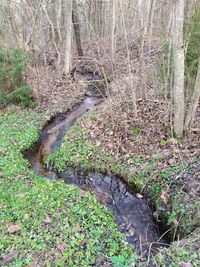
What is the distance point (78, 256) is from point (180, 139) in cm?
382

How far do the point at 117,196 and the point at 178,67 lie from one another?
340 cm

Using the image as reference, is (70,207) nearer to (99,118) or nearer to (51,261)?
(51,261)

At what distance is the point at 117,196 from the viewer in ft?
20.8

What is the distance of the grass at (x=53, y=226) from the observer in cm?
432

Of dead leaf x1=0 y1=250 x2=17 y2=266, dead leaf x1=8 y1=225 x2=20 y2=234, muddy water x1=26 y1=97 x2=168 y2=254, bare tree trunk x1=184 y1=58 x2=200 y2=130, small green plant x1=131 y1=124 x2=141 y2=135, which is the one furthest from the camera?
small green plant x1=131 y1=124 x2=141 y2=135

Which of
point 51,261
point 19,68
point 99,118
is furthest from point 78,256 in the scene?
point 19,68

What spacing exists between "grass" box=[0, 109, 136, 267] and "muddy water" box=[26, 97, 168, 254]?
329mm

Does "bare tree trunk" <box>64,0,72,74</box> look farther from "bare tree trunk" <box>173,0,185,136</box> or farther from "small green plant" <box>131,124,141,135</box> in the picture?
"bare tree trunk" <box>173,0,185,136</box>

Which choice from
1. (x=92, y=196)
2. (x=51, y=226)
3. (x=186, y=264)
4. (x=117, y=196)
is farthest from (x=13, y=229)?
(x=186, y=264)

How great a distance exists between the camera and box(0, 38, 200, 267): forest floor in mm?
4340

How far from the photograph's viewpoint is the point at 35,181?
659cm

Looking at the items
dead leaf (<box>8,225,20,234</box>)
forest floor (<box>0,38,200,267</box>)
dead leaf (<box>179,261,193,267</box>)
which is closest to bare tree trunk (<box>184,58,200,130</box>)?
forest floor (<box>0,38,200,267</box>)

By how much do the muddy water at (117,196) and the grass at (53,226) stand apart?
33cm

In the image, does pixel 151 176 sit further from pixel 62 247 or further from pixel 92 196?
pixel 62 247
